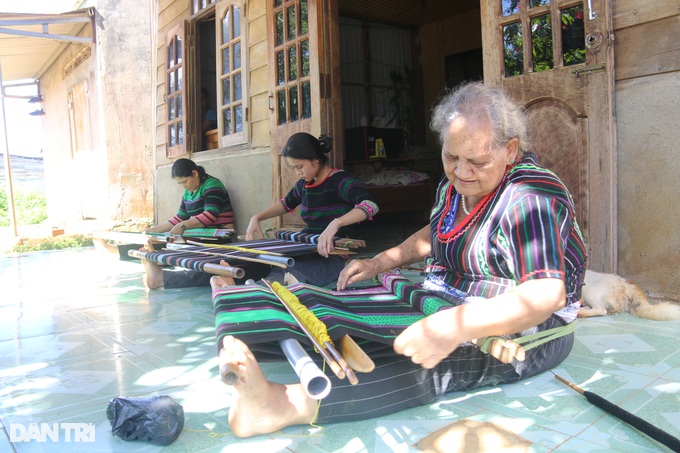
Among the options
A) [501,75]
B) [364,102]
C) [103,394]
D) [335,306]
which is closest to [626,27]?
[501,75]

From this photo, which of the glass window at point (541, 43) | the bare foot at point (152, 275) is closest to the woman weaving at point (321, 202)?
the bare foot at point (152, 275)

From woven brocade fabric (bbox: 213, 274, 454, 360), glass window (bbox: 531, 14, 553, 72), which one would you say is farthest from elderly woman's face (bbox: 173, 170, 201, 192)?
woven brocade fabric (bbox: 213, 274, 454, 360)

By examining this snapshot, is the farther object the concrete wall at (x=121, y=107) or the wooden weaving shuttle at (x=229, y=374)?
the concrete wall at (x=121, y=107)

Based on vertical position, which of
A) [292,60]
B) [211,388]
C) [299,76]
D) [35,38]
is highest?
[35,38]

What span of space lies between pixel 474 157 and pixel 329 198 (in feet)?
7.27

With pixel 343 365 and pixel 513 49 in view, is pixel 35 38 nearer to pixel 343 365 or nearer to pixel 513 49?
pixel 513 49

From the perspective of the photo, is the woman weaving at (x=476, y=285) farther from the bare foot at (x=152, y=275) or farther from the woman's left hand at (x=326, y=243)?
the bare foot at (x=152, y=275)

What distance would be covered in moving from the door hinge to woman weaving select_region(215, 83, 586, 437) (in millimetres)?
1457

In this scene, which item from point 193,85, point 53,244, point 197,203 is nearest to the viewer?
point 197,203

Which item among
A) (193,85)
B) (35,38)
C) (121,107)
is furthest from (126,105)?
(193,85)

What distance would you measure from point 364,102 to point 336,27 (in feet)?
12.4

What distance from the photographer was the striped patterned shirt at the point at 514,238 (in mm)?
1538

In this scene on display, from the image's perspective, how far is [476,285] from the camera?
184 centimetres

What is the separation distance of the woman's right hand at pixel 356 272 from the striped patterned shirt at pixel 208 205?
3.32m
